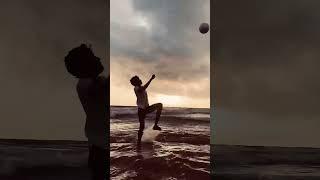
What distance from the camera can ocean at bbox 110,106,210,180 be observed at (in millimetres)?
3959

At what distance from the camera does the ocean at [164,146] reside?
156 inches

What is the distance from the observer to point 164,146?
13.3 ft

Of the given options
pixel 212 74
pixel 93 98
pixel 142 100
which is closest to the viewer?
pixel 212 74

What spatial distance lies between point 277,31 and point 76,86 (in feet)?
6.30

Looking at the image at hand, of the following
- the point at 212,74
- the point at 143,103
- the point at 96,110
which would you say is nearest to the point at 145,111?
the point at 143,103

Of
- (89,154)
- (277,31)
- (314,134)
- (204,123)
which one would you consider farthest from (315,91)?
(89,154)

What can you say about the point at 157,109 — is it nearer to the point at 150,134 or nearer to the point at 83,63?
the point at 150,134

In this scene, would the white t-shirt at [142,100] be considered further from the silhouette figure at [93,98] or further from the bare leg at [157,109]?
the silhouette figure at [93,98]

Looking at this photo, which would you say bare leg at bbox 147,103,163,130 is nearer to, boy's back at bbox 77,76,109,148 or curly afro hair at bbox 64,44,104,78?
boy's back at bbox 77,76,109,148

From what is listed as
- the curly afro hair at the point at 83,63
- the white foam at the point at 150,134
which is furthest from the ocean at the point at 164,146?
the curly afro hair at the point at 83,63

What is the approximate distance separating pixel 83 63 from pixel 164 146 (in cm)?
110

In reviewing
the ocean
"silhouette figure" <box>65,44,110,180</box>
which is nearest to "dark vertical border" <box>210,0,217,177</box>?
the ocean

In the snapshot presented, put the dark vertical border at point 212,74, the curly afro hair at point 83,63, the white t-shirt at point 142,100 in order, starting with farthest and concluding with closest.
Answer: the curly afro hair at point 83,63 < the white t-shirt at point 142,100 < the dark vertical border at point 212,74

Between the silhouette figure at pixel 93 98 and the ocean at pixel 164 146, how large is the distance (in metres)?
0.09
